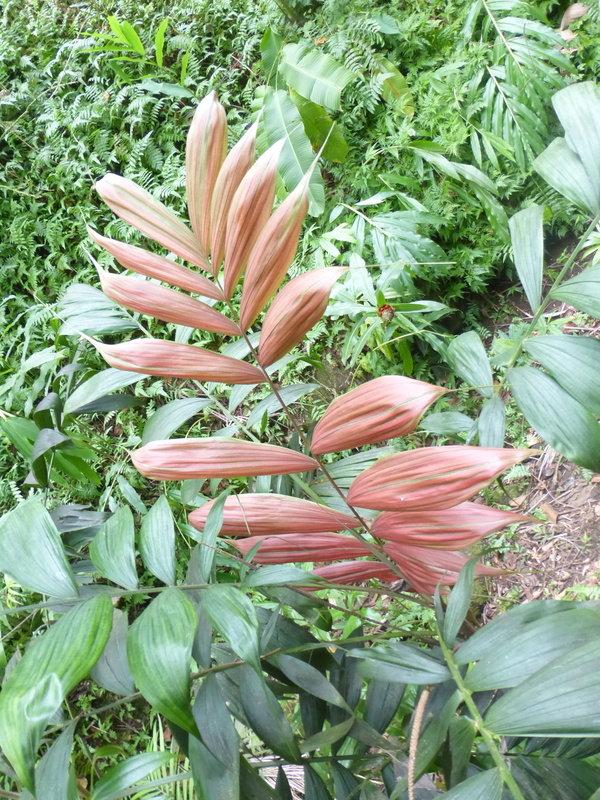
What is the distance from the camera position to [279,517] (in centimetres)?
68

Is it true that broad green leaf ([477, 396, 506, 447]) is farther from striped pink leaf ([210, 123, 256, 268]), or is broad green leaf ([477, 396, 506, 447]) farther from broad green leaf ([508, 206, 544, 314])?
striped pink leaf ([210, 123, 256, 268])

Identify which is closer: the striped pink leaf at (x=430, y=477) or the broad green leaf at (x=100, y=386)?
the striped pink leaf at (x=430, y=477)

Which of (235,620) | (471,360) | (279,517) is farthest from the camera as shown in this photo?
(471,360)

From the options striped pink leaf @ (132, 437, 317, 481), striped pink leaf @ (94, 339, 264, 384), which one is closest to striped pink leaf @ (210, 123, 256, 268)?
striped pink leaf @ (94, 339, 264, 384)

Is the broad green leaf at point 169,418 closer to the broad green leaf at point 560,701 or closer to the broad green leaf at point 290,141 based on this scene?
the broad green leaf at point 560,701

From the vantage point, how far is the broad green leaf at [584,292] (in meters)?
0.60

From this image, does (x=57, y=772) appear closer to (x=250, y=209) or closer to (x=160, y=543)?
(x=160, y=543)

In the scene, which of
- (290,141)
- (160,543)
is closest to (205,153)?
(160,543)

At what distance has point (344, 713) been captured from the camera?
25.8 inches

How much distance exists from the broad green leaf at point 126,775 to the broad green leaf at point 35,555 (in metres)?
0.18

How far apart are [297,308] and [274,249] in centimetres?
6

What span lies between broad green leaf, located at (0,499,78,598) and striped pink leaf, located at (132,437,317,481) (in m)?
0.12

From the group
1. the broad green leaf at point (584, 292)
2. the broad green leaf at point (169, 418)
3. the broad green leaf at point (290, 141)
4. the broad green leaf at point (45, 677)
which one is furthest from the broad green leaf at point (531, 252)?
the broad green leaf at point (290, 141)

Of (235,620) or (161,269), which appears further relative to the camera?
(161,269)
